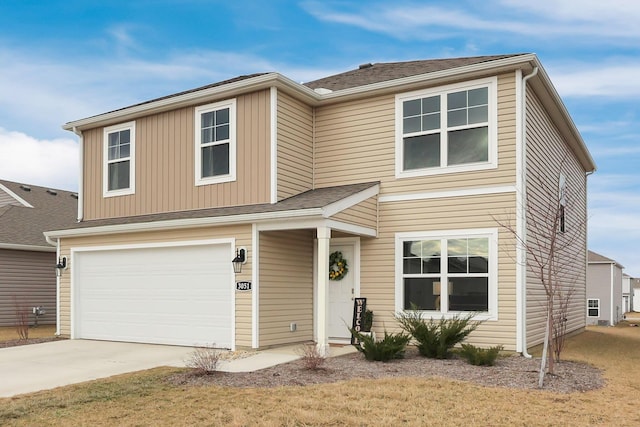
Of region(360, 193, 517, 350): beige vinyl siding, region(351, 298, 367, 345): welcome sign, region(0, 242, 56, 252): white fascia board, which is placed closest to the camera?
region(360, 193, 517, 350): beige vinyl siding

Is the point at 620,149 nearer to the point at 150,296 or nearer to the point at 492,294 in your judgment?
the point at 492,294

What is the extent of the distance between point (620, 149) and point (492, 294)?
9529mm

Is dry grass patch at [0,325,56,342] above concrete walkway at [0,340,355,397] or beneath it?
beneath

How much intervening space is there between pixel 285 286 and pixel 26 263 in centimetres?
1125

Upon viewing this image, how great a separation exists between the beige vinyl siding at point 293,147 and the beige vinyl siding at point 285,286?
992 millimetres

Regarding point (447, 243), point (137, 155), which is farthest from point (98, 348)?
point (447, 243)

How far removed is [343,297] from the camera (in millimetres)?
12672

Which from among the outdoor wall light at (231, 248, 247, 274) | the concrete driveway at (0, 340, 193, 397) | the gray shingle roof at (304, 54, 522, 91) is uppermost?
the gray shingle roof at (304, 54, 522, 91)

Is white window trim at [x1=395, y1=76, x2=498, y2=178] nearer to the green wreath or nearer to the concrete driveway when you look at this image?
the green wreath

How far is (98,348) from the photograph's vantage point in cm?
1241

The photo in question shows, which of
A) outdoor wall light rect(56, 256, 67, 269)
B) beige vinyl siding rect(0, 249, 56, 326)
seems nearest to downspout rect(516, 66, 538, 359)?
outdoor wall light rect(56, 256, 67, 269)

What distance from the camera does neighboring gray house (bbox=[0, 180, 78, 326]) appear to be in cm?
1858

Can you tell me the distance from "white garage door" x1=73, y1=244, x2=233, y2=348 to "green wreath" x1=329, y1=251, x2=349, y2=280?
223 cm

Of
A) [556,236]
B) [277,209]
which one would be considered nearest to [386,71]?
[277,209]
